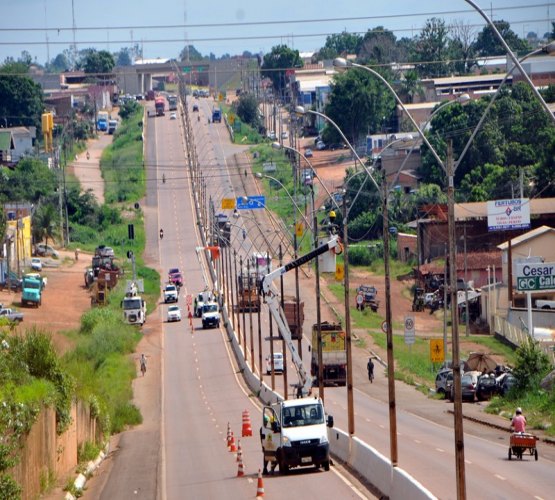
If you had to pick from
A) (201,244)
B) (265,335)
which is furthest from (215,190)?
(265,335)

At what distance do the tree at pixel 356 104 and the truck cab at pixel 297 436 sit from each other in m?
122

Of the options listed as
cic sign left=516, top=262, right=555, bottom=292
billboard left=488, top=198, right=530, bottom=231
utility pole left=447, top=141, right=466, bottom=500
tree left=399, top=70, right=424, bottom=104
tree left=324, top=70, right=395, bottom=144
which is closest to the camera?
utility pole left=447, top=141, right=466, bottom=500

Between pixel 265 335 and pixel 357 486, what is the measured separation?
181 ft

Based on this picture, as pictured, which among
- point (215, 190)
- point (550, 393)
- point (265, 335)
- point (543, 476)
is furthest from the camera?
point (215, 190)

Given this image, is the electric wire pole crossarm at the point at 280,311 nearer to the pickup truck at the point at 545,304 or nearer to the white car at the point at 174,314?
the pickup truck at the point at 545,304

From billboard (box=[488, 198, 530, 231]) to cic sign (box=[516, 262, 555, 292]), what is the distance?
23927 mm

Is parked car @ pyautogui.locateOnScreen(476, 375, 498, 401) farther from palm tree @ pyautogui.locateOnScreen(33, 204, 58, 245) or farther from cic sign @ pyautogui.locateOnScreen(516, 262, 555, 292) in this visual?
palm tree @ pyautogui.locateOnScreen(33, 204, 58, 245)

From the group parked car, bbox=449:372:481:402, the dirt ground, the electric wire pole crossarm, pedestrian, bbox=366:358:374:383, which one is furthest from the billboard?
the electric wire pole crossarm

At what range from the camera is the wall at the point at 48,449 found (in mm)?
31402

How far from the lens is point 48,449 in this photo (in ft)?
118

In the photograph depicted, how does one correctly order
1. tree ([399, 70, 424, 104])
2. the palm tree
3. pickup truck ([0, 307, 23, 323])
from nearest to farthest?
pickup truck ([0, 307, 23, 323]) → the palm tree → tree ([399, 70, 424, 104])

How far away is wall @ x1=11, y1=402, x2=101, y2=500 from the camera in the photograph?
31.4 m

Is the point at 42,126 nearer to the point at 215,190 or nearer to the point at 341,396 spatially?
the point at 215,190

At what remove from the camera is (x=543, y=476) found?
Result: 109 ft
